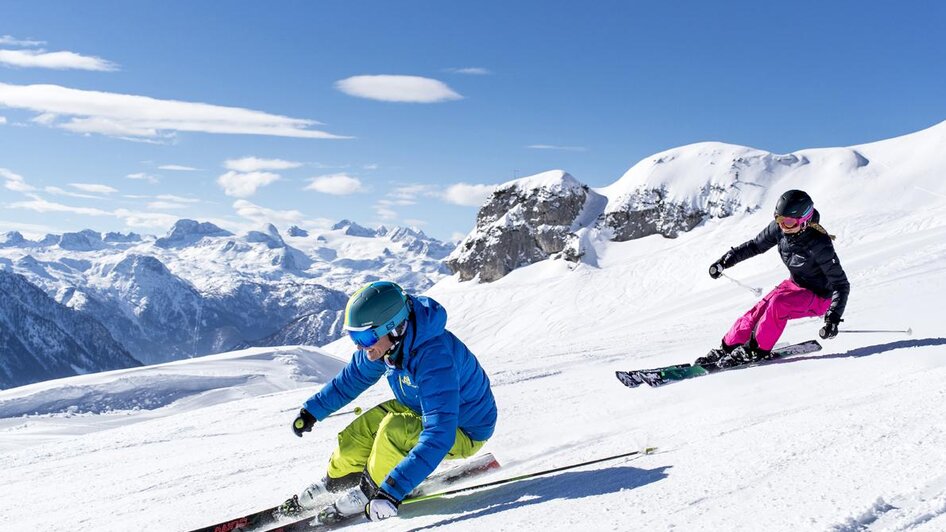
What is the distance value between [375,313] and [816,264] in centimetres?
590

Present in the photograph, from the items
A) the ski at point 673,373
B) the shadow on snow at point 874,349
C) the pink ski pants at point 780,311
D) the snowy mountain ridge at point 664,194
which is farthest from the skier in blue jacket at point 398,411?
the snowy mountain ridge at point 664,194

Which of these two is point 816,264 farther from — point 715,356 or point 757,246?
point 715,356

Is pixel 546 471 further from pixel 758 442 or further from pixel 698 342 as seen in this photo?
pixel 698 342

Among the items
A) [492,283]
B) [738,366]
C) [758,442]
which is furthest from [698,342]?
[492,283]

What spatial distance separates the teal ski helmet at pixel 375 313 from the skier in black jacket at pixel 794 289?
16.2 ft

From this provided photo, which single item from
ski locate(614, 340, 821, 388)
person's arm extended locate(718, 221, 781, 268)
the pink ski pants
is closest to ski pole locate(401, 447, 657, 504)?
ski locate(614, 340, 821, 388)

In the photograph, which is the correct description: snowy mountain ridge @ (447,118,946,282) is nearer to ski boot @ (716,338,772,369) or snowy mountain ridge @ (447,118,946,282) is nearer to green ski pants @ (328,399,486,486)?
ski boot @ (716,338,772,369)

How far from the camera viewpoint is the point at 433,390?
4.32 metres

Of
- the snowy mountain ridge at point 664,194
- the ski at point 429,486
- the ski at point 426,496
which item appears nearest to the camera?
the ski at point 426,496

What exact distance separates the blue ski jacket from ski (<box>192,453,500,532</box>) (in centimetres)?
31

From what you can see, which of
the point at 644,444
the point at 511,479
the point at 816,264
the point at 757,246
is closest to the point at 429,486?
the point at 511,479

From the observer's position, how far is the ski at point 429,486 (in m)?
4.54

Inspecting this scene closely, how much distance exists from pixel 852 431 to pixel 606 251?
5265 cm

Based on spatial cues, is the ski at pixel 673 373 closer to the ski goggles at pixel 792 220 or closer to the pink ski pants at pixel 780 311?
the pink ski pants at pixel 780 311
